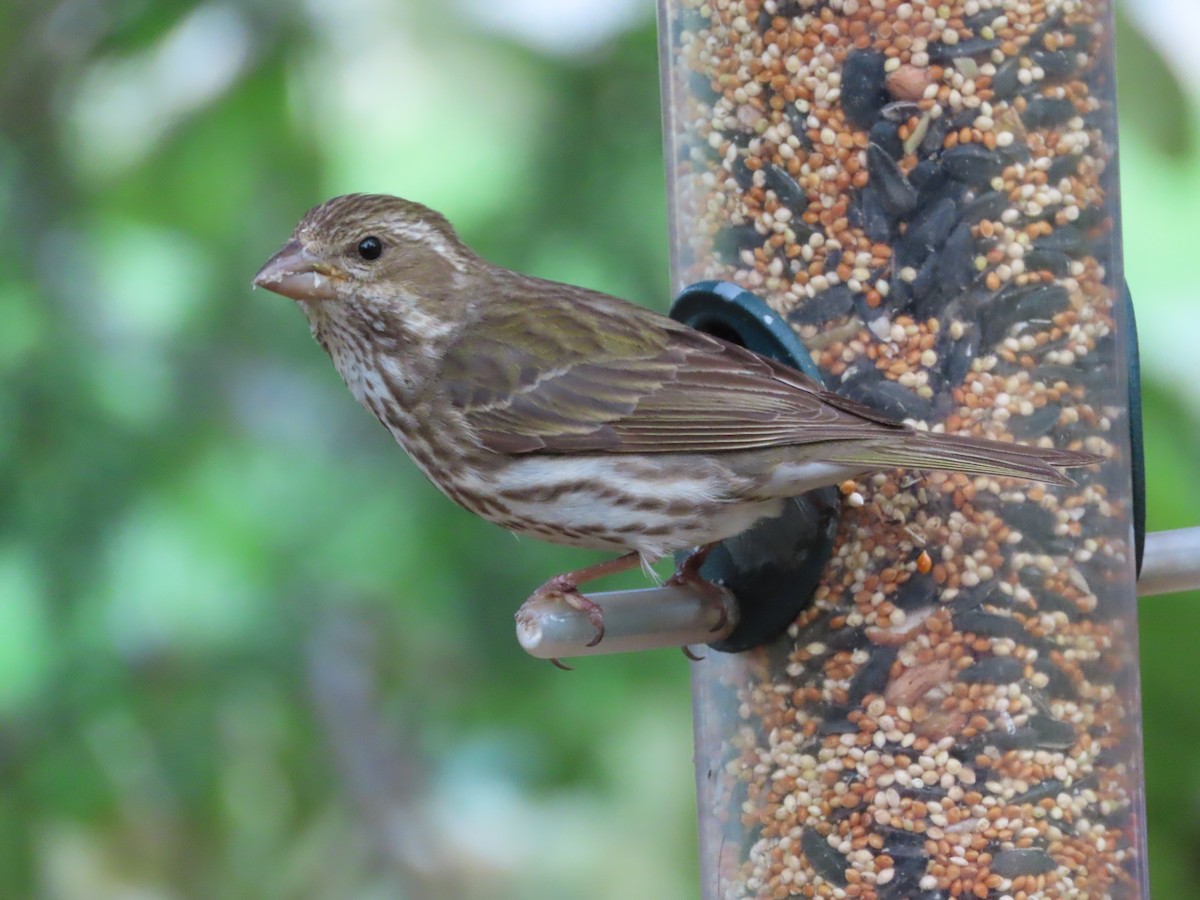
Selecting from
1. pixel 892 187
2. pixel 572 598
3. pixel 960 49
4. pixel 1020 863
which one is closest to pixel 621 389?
pixel 572 598

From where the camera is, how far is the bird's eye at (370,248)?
4.73 m

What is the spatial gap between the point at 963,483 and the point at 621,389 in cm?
90

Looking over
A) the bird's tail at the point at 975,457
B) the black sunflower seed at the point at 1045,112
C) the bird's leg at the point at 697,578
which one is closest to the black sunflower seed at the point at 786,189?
the black sunflower seed at the point at 1045,112

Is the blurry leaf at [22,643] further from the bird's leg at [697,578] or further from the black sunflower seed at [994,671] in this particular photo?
the black sunflower seed at [994,671]

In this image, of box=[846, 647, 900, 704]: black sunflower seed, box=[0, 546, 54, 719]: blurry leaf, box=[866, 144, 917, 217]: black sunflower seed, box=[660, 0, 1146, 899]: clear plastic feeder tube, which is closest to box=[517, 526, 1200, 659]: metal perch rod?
box=[660, 0, 1146, 899]: clear plastic feeder tube

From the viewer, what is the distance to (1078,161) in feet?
12.7

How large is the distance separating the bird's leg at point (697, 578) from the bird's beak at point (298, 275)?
119 centimetres

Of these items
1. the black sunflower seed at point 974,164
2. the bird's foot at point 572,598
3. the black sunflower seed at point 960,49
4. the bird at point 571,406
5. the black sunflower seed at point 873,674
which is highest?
the black sunflower seed at point 960,49

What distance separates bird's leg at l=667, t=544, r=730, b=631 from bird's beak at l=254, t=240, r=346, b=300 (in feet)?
3.90

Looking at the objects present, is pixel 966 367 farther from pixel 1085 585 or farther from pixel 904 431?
pixel 1085 585

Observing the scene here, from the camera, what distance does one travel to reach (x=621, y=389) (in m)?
4.32

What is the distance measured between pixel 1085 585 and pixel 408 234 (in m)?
2.06

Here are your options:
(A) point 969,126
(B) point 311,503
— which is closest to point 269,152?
(B) point 311,503

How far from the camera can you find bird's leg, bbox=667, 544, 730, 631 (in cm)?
411
